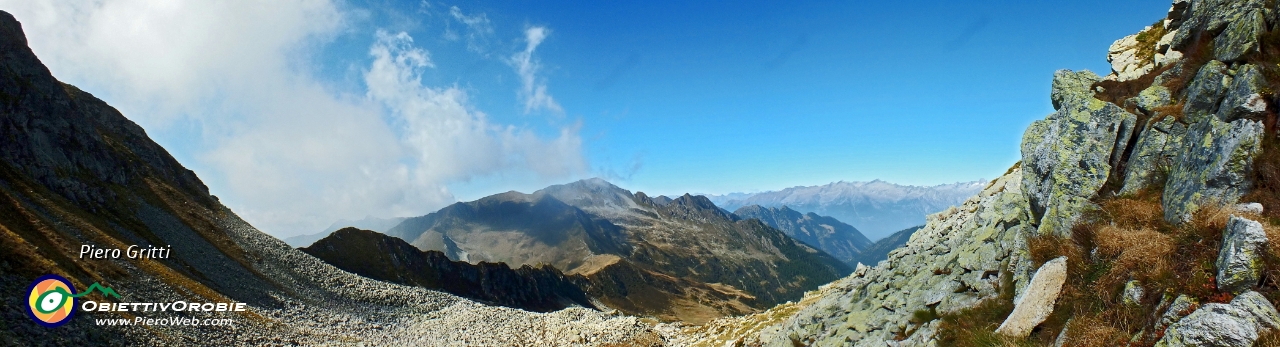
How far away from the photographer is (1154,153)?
16.8 metres

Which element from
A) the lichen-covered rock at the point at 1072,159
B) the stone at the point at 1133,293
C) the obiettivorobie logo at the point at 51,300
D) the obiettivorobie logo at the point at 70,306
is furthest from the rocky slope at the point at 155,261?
the stone at the point at 1133,293

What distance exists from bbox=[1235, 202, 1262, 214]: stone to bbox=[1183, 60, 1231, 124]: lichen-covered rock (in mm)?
5026

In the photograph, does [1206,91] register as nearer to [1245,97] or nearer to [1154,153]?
[1245,97]

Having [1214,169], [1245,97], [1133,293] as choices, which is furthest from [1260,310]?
[1245,97]

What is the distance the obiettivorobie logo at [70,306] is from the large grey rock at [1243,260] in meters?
60.7

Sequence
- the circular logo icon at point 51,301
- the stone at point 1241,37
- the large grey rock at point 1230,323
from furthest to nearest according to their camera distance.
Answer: the circular logo icon at point 51,301 → the stone at point 1241,37 → the large grey rock at point 1230,323

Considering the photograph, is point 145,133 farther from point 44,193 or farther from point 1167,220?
point 1167,220

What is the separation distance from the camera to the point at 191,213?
317 ft

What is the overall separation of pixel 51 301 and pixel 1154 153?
68.6 meters

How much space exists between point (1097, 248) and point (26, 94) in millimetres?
144349

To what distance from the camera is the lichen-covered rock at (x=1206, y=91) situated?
53.7 ft

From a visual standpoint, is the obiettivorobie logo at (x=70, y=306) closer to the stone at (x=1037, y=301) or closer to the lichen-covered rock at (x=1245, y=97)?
the stone at (x=1037, y=301)

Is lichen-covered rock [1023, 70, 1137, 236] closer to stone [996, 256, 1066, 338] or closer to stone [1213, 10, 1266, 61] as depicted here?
stone [996, 256, 1066, 338]

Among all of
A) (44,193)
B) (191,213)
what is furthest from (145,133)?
(44,193)
